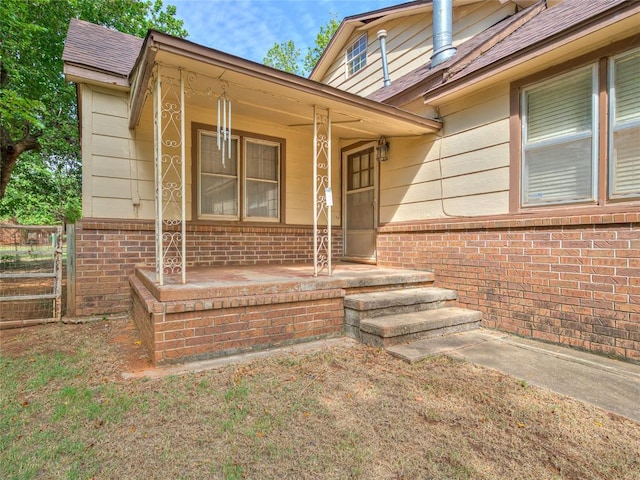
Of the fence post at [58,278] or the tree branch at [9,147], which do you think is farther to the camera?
the tree branch at [9,147]

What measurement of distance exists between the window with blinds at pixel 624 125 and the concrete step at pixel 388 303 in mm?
2071

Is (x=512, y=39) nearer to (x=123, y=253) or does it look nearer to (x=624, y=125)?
(x=624, y=125)

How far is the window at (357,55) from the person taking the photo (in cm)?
811

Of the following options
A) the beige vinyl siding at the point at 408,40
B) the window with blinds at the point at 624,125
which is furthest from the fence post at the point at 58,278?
the beige vinyl siding at the point at 408,40

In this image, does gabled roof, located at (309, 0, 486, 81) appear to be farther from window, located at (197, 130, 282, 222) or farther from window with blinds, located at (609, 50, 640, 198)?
window, located at (197, 130, 282, 222)

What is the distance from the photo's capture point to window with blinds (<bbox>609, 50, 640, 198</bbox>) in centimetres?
302

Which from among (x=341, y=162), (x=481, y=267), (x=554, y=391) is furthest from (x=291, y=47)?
(x=554, y=391)

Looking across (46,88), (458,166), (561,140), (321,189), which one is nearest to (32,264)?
(321,189)

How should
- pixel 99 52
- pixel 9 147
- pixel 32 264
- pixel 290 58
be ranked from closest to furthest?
pixel 32 264 < pixel 99 52 < pixel 9 147 < pixel 290 58

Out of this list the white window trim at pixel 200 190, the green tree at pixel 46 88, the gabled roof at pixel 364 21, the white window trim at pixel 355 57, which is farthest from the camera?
the green tree at pixel 46 88

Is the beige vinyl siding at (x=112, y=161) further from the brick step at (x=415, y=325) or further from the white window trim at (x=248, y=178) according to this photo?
the brick step at (x=415, y=325)

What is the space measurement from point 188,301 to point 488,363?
2.75 meters

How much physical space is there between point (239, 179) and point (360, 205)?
7.57 feet

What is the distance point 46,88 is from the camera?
10.4 metres
